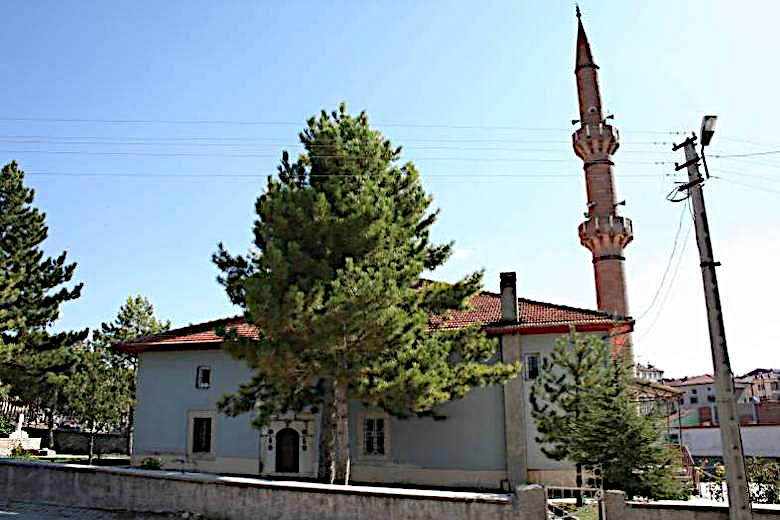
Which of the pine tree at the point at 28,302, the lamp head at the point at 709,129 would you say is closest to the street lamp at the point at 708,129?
the lamp head at the point at 709,129

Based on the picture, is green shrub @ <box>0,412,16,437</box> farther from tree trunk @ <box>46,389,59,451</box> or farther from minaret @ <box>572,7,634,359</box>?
minaret @ <box>572,7,634,359</box>

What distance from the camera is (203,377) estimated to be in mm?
23781

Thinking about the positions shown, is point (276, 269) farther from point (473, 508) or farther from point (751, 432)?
point (751, 432)

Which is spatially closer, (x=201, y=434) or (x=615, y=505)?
(x=615, y=505)

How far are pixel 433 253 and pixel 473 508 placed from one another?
9414 mm

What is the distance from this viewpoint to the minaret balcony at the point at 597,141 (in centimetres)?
3200

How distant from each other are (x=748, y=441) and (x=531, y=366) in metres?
28.2

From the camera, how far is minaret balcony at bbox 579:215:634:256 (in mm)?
30094

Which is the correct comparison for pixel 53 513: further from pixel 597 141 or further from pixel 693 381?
pixel 693 381

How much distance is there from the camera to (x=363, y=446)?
21547 millimetres

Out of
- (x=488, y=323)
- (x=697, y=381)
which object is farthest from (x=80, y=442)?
(x=697, y=381)

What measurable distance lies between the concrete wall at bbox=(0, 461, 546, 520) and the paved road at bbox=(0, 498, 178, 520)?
209 millimetres

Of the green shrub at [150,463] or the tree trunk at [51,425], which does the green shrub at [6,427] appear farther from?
the green shrub at [150,463]

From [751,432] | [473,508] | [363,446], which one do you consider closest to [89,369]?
[363,446]
